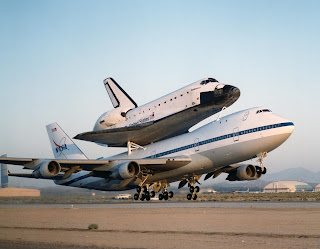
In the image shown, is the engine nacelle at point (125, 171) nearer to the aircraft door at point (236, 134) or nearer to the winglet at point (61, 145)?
the aircraft door at point (236, 134)

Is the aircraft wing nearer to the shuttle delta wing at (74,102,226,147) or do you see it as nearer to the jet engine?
the shuttle delta wing at (74,102,226,147)

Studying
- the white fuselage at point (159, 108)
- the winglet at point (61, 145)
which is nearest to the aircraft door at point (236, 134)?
the white fuselage at point (159, 108)

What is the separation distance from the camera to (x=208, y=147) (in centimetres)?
4006

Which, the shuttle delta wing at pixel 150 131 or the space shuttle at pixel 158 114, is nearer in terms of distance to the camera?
the space shuttle at pixel 158 114

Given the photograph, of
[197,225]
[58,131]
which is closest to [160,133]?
[58,131]

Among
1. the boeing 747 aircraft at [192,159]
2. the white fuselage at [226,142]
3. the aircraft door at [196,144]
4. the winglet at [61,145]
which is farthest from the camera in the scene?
the winglet at [61,145]

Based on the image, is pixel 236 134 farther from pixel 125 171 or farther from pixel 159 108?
pixel 125 171

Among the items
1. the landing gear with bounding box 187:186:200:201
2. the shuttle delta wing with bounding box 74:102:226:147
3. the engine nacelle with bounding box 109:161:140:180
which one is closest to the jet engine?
the shuttle delta wing with bounding box 74:102:226:147

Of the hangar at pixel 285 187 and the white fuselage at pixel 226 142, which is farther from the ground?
the white fuselage at pixel 226 142

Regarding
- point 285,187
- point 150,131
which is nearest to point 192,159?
point 150,131

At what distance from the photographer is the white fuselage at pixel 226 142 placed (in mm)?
36781

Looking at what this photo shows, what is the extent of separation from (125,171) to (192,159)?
6474mm

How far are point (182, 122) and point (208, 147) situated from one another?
3470 millimetres

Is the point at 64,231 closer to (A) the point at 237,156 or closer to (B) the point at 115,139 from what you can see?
(A) the point at 237,156
